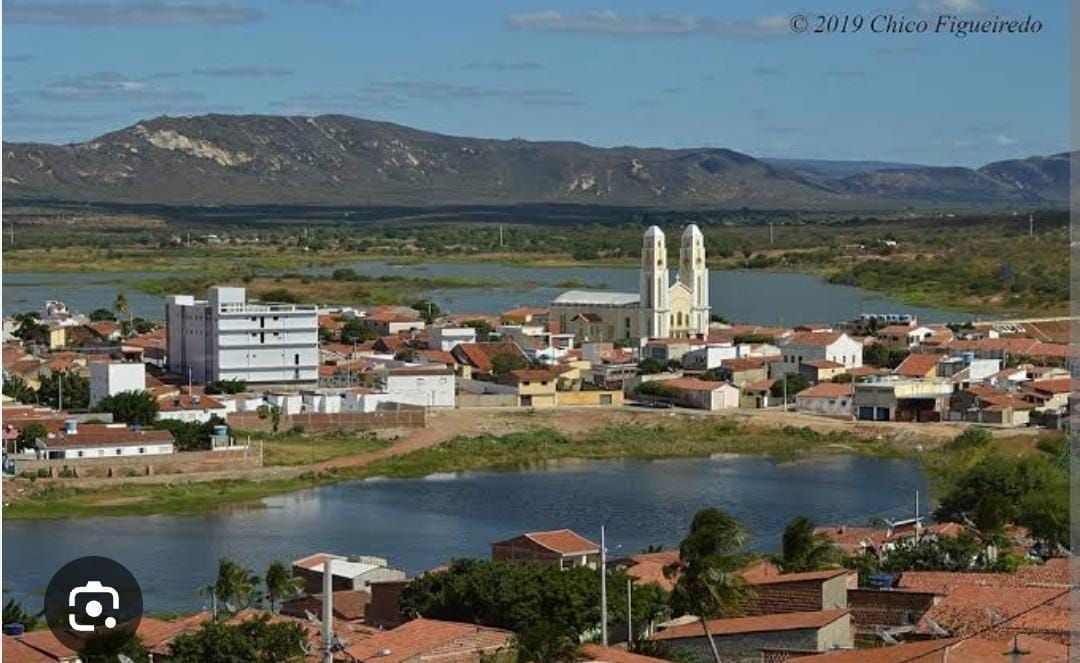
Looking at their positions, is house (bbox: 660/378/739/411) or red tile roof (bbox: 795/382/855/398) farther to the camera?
house (bbox: 660/378/739/411)

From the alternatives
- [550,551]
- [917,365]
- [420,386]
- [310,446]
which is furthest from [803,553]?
[917,365]

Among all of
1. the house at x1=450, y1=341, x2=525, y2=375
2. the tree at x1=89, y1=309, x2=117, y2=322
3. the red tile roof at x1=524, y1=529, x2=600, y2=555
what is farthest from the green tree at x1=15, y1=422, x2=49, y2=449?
the tree at x1=89, y1=309, x2=117, y2=322

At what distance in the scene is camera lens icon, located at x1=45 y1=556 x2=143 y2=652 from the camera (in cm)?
791

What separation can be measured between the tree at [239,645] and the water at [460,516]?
328cm

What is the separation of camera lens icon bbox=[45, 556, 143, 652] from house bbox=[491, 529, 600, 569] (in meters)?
1.92

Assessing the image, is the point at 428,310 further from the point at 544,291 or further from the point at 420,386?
the point at 420,386

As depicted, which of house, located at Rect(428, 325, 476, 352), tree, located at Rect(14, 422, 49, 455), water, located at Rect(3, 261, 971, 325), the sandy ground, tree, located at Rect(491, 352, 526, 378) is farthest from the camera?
water, located at Rect(3, 261, 971, 325)

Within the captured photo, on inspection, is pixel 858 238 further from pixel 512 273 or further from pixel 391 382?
pixel 391 382

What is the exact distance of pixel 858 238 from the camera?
65.6 m

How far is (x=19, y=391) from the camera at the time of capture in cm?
2166

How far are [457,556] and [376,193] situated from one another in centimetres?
11094

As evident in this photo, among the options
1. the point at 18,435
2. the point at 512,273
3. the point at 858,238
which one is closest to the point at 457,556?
the point at 18,435

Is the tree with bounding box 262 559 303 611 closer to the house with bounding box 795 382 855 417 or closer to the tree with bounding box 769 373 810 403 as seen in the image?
the house with bounding box 795 382 855 417

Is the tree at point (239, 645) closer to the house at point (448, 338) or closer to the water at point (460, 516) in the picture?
the water at point (460, 516)
